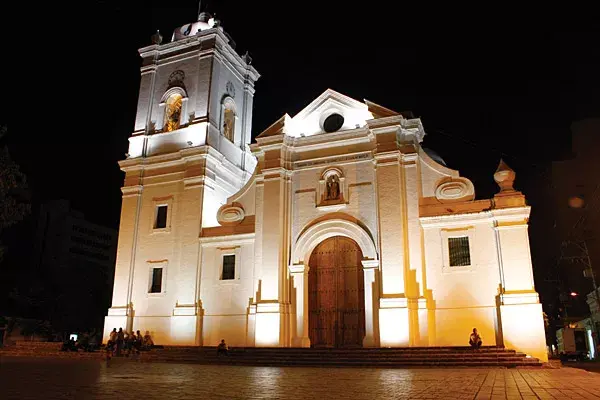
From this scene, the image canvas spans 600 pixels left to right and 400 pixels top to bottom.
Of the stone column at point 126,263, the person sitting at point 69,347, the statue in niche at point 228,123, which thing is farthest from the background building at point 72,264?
the statue in niche at point 228,123

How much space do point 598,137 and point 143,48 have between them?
24.2 m

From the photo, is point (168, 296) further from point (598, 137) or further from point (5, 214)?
point (598, 137)

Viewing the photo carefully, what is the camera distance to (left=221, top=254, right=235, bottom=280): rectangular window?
73.4ft

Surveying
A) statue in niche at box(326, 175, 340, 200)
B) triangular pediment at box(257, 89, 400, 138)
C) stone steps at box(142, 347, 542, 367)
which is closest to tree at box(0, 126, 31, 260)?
stone steps at box(142, 347, 542, 367)

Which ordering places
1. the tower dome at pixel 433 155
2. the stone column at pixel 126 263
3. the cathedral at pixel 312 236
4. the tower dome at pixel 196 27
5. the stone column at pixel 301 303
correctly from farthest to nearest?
1. the tower dome at pixel 196 27
2. the tower dome at pixel 433 155
3. the stone column at pixel 126 263
4. the stone column at pixel 301 303
5. the cathedral at pixel 312 236

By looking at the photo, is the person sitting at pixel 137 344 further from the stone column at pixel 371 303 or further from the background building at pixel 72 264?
the background building at pixel 72 264

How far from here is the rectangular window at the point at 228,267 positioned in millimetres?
22362

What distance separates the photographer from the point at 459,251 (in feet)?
63.9

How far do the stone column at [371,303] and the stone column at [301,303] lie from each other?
2.45 meters

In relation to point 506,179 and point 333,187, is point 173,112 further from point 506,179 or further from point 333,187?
point 506,179

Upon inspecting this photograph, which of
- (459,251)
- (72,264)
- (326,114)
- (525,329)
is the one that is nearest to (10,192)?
(326,114)

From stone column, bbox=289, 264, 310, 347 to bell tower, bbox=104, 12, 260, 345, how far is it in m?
4.31

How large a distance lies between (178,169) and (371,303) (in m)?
11.1

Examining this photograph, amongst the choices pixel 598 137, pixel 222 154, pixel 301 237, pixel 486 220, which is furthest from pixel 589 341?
pixel 222 154
